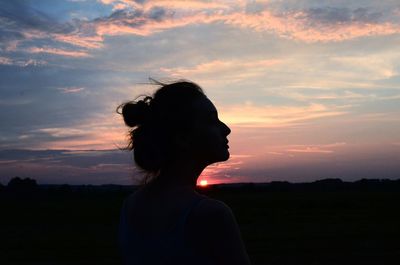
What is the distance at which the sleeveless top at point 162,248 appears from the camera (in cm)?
127

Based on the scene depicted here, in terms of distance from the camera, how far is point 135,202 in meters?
1.55

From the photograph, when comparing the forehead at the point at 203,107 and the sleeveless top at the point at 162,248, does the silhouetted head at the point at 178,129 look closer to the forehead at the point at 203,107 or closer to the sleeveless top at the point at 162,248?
the forehead at the point at 203,107

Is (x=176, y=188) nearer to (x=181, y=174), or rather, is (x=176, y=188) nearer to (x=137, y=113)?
(x=181, y=174)

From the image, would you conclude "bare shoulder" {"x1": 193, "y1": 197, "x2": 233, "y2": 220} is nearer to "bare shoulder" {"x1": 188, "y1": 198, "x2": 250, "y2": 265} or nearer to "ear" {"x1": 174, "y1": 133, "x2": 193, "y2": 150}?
"bare shoulder" {"x1": 188, "y1": 198, "x2": 250, "y2": 265}

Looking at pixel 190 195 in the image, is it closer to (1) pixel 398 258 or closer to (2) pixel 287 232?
(1) pixel 398 258

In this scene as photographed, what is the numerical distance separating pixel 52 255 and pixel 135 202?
1447cm

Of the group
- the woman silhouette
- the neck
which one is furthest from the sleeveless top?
the neck

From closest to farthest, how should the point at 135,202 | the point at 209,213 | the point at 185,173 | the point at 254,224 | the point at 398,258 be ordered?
the point at 209,213 → the point at 185,173 → the point at 135,202 → the point at 398,258 → the point at 254,224

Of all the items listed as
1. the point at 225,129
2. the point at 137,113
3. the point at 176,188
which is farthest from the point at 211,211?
the point at 137,113

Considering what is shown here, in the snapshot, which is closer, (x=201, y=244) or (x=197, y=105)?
(x=201, y=244)

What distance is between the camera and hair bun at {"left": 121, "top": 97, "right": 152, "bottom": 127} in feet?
4.99

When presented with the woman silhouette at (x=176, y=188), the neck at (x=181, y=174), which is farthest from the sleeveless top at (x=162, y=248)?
the neck at (x=181, y=174)

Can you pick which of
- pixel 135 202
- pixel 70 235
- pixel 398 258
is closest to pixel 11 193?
pixel 70 235

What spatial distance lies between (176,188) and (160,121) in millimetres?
210
